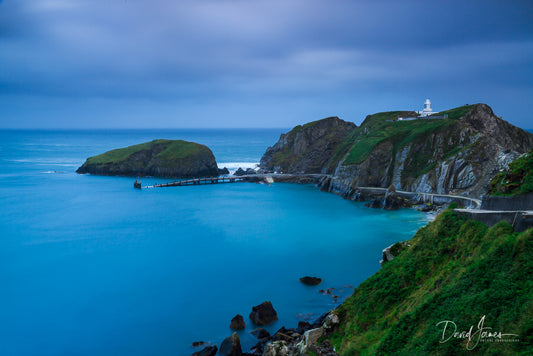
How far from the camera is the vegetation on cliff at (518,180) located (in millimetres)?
21409

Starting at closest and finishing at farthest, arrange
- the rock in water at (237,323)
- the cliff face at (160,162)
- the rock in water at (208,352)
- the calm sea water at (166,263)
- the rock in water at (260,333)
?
the rock in water at (208,352)
the rock in water at (260,333)
the rock in water at (237,323)
the calm sea water at (166,263)
the cliff face at (160,162)

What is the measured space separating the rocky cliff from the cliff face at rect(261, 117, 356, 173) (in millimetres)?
604

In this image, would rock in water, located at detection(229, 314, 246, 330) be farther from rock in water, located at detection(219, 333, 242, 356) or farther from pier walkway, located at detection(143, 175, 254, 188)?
pier walkway, located at detection(143, 175, 254, 188)

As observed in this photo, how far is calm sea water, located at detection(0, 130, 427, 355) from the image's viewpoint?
27.8 meters

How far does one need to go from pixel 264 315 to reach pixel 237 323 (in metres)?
2.10

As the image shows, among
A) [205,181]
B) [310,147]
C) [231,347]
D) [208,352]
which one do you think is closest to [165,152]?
[205,181]

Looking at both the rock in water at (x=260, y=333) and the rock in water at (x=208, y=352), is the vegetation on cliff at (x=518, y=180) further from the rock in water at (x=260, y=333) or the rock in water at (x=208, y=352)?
the rock in water at (x=208, y=352)

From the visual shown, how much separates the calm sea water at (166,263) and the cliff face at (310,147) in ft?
96.0

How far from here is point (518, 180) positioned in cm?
2278

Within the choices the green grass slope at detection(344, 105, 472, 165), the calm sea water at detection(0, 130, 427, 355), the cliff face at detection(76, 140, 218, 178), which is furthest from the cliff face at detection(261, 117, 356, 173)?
the calm sea water at detection(0, 130, 427, 355)

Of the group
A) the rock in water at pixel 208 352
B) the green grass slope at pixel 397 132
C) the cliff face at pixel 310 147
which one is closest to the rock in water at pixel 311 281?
the rock in water at pixel 208 352

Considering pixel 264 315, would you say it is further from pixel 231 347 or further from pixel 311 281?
pixel 311 281

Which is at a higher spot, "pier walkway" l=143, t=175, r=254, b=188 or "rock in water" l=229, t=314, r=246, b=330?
"pier walkway" l=143, t=175, r=254, b=188

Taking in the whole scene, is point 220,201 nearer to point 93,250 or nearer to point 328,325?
point 93,250
